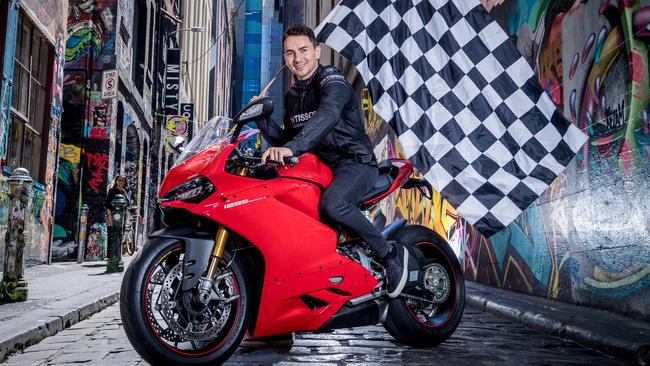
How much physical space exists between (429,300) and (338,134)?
1.22 metres

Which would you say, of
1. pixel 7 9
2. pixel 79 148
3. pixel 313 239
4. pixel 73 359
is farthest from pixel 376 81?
pixel 79 148

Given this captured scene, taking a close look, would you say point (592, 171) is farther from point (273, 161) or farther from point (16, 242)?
point (16, 242)

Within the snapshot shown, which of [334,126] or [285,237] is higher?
[334,126]

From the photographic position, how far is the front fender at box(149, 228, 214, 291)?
2787 mm

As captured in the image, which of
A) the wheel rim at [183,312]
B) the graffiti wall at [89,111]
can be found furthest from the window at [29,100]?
the wheel rim at [183,312]

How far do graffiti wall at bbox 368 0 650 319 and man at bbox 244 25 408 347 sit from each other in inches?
79.9

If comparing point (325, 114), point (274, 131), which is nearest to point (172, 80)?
point (274, 131)

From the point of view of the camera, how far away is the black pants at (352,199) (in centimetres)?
323

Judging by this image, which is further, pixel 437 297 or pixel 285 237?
pixel 437 297

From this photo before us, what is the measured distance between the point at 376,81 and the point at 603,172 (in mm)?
1998

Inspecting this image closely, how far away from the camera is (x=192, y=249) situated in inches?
111

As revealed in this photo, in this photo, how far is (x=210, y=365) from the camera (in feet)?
9.34

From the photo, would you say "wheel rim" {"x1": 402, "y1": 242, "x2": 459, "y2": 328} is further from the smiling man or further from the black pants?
the black pants

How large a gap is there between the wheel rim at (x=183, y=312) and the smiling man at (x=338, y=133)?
78 cm
